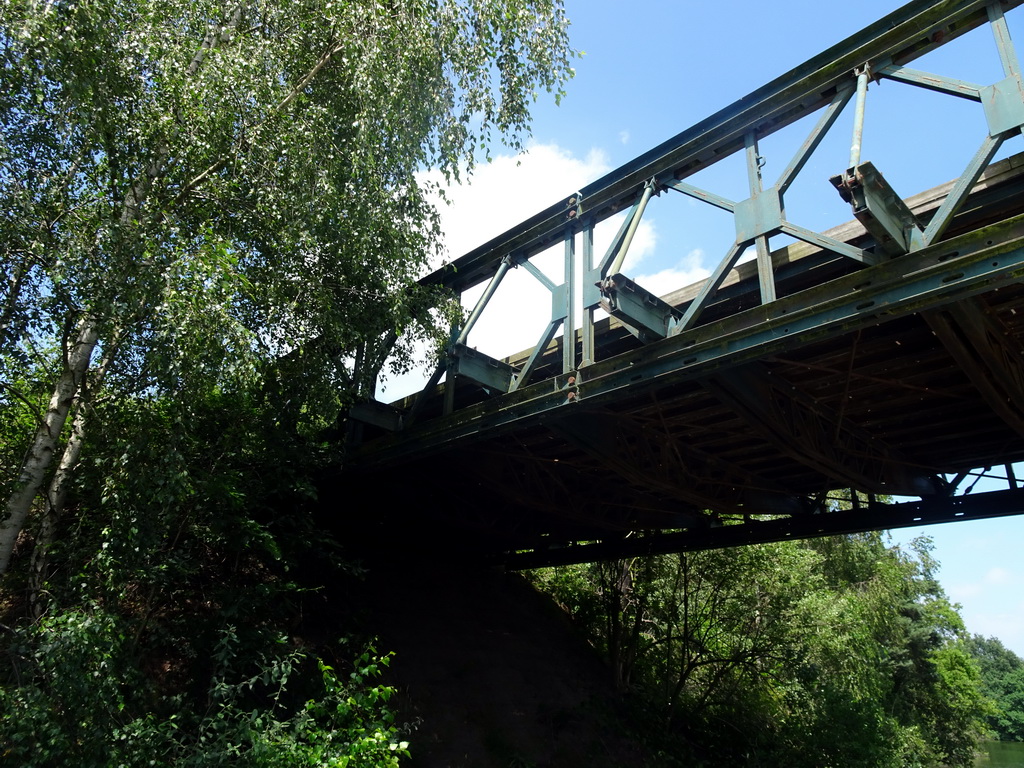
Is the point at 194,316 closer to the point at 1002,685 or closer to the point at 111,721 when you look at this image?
the point at 111,721

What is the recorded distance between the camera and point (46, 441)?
6715 millimetres

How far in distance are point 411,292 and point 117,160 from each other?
3.68m

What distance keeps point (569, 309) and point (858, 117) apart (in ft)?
10.7

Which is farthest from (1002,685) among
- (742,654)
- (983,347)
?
(983,347)

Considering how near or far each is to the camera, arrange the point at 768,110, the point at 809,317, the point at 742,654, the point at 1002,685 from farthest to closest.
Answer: the point at 1002,685
the point at 742,654
the point at 768,110
the point at 809,317

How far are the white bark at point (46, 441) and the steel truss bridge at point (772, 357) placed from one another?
341cm

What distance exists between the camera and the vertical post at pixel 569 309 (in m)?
7.23

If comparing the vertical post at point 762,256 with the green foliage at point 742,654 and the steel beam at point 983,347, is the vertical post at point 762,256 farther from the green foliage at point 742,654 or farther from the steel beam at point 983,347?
the green foliage at point 742,654

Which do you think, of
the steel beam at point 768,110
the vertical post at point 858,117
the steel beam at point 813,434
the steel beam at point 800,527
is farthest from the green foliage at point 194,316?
the steel beam at point 800,527

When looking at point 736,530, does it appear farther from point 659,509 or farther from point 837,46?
point 837,46

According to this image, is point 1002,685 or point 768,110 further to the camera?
point 1002,685

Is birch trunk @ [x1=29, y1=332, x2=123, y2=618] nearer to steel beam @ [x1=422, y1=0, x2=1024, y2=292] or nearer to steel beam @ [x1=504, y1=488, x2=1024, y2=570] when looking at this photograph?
steel beam @ [x1=422, y1=0, x2=1024, y2=292]

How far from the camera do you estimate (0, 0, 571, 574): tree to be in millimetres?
6430

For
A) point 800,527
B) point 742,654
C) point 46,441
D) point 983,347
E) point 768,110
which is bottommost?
point 742,654
